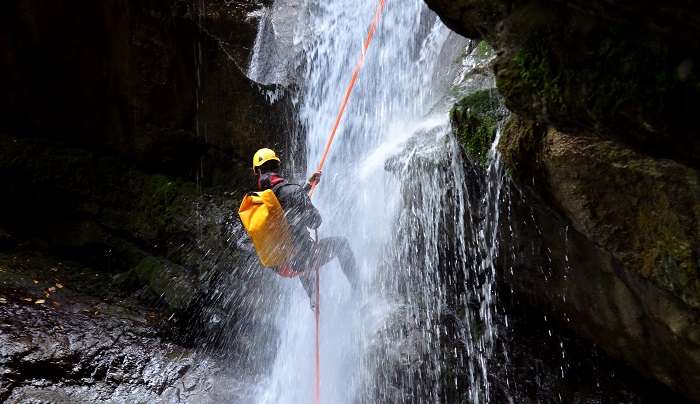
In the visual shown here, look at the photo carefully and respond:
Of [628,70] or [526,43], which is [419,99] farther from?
A: [628,70]

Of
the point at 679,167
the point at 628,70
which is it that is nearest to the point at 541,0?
the point at 628,70

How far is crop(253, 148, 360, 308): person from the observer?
526 cm

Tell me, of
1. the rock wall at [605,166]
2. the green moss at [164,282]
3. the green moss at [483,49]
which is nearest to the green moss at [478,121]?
the rock wall at [605,166]

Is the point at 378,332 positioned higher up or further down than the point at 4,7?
further down

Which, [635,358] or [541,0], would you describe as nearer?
[541,0]

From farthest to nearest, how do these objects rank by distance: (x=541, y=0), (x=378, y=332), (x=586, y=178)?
(x=378, y=332)
(x=586, y=178)
(x=541, y=0)

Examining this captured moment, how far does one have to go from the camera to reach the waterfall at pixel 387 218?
4.91 metres

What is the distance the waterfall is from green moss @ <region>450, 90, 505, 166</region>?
0.21m

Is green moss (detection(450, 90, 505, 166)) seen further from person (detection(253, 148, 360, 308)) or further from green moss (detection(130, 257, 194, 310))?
green moss (detection(130, 257, 194, 310))

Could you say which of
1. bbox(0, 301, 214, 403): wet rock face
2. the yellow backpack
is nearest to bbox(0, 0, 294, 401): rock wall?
bbox(0, 301, 214, 403): wet rock face

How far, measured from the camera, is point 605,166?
10.2 ft

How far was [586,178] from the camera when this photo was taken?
319 centimetres

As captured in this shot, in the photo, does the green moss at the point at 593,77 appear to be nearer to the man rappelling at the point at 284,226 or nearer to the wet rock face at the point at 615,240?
the wet rock face at the point at 615,240

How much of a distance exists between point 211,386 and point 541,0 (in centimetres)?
552
